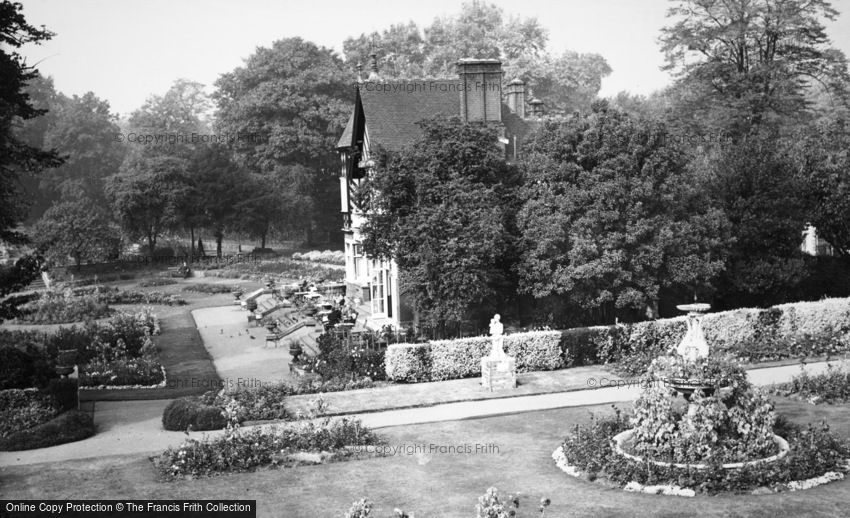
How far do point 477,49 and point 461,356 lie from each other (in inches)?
2365

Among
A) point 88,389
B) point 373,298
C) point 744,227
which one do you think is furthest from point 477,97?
point 88,389

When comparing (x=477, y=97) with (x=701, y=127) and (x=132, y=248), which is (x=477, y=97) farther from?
(x=132, y=248)

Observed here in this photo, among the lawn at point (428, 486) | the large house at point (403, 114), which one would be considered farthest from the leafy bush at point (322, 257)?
the lawn at point (428, 486)

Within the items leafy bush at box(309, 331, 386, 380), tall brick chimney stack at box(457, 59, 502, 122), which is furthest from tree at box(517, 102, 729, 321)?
tall brick chimney stack at box(457, 59, 502, 122)

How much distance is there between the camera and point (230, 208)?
A: 64.2 metres

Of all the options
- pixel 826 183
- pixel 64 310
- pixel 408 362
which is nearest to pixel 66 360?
pixel 408 362

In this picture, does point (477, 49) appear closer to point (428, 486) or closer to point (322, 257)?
point (322, 257)

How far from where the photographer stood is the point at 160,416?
76.4 feet

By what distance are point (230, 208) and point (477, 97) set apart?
108 ft

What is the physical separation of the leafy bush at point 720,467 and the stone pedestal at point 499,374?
6938 mm

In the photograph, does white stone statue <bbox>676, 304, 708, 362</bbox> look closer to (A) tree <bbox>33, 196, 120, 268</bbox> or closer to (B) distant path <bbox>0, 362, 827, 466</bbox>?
(B) distant path <bbox>0, 362, 827, 466</bbox>

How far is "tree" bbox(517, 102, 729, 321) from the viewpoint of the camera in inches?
1128

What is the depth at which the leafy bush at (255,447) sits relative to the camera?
18.0 metres

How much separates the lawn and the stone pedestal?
4489mm
